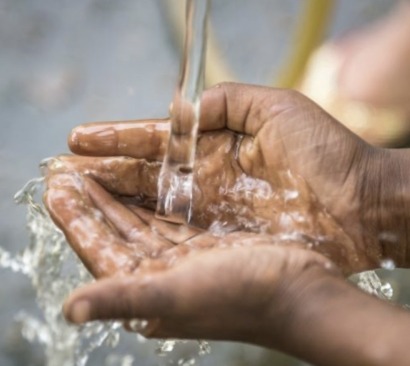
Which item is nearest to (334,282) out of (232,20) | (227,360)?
(227,360)

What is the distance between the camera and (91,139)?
1400 millimetres

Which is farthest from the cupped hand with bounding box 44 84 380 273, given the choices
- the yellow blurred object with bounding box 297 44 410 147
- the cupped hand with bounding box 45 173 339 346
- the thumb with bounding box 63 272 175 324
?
the yellow blurred object with bounding box 297 44 410 147

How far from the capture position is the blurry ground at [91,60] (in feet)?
7.01

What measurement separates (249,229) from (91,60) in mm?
1122

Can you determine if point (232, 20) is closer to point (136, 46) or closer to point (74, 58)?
point (136, 46)

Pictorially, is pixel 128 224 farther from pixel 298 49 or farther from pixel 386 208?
pixel 298 49

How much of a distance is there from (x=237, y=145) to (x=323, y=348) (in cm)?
47

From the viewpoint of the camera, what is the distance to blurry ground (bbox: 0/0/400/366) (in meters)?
2.14

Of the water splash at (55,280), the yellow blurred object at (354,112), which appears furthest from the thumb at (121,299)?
the yellow blurred object at (354,112)

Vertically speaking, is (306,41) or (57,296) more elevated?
(306,41)

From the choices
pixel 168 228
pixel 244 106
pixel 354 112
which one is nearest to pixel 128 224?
pixel 168 228

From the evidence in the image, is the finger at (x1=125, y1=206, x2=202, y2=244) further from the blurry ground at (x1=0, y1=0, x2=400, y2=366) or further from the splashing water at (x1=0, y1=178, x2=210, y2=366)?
the blurry ground at (x1=0, y1=0, x2=400, y2=366)

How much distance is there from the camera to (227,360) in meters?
1.76

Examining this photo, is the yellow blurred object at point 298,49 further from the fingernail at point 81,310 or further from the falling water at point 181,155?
the fingernail at point 81,310
